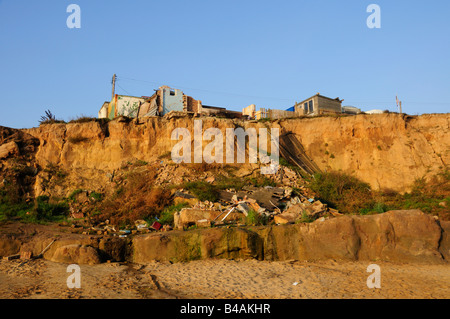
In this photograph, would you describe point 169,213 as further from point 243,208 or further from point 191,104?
point 191,104

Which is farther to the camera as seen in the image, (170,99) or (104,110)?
(104,110)

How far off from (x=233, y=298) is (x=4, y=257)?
7.05 metres

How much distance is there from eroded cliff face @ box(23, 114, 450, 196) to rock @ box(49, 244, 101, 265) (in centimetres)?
670

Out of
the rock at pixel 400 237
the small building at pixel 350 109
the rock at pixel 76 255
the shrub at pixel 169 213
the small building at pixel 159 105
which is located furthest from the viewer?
the small building at pixel 350 109

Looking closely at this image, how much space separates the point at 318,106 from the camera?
2342cm

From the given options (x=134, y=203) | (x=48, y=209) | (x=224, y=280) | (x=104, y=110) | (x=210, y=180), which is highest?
(x=104, y=110)

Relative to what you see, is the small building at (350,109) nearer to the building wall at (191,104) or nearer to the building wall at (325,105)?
the building wall at (325,105)

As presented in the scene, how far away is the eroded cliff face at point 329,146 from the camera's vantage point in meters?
16.6

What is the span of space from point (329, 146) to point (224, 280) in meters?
12.9

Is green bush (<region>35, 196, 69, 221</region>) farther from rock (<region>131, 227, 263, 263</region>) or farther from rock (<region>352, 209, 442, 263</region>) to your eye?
rock (<region>352, 209, 442, 263</region>)

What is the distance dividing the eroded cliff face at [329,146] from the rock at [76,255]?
22.0 ft

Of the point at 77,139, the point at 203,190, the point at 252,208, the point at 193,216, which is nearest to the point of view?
the point at 193,216

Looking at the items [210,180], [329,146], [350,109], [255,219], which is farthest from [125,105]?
[350,109]

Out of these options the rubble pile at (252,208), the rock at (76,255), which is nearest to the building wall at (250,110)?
the rubble pile at (252,208)
